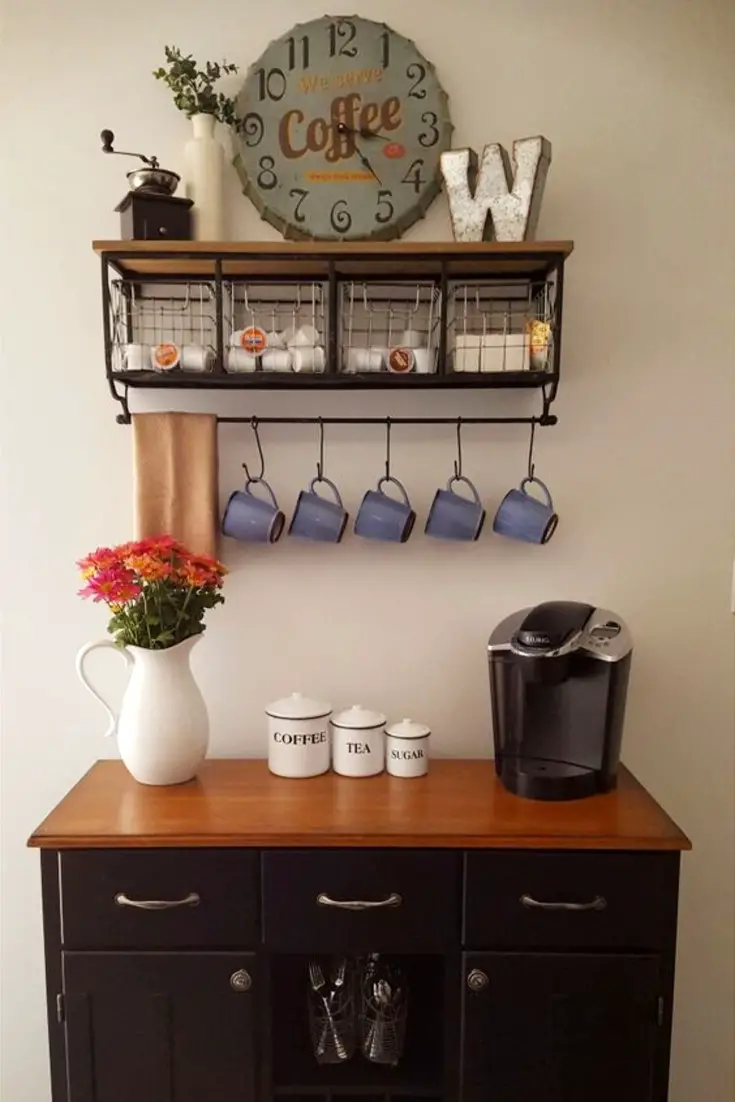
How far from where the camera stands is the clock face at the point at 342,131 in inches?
69.1

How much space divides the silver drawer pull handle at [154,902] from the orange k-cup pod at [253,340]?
0.98m

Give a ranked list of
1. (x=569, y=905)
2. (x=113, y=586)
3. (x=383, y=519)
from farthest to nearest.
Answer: (x=383, y=519)
(x=113, y=586)
(x=569, y=905)

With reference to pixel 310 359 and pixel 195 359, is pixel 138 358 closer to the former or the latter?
pixel 195 359

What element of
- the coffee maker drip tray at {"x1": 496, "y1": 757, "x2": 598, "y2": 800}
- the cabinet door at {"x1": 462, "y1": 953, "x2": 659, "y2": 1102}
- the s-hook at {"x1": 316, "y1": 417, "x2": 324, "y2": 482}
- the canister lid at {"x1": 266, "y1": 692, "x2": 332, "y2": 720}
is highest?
the s-hook at {"x1": 316, "y1": 417, "x2": 324, "y2": 482}

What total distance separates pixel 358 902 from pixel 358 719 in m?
0.37

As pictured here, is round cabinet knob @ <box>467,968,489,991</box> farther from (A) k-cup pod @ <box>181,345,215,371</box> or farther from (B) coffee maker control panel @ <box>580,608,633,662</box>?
(A) k-cup pod @ <box>181,345,215,371</box>

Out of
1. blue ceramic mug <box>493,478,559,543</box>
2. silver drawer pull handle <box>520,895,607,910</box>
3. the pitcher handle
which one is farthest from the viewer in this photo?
blue ceramic mug <box>493,478,559,543</box>

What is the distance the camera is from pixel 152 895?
4.71 feet

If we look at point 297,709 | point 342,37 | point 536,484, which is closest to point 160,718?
point 297,709

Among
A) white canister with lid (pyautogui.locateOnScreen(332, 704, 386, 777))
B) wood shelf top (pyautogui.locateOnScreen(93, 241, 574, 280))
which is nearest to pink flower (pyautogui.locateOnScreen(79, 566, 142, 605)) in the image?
white canister with lid (pyautogui.locateOnScreen(332, 704, 386, 777))

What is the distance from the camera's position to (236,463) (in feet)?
6.06

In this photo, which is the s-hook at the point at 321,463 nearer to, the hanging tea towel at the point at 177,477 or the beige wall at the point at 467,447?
the beige wall at the point at 467,447

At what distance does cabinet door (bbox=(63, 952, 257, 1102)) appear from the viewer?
1.44m

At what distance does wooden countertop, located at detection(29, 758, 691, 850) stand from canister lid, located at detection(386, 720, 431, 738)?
89mm
